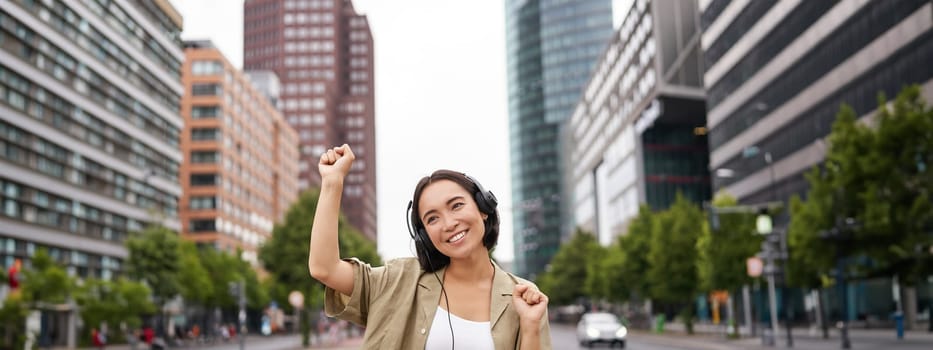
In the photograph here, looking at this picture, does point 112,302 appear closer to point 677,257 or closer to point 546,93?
point 677,257

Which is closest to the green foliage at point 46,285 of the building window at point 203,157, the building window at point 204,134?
the building window at point 203,157

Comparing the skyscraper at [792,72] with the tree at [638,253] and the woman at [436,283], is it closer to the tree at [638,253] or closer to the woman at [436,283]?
the tree at [638,253]

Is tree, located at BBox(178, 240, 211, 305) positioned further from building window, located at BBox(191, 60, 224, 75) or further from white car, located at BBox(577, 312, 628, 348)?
white car, located at BBox(577, 312, 628, 348)

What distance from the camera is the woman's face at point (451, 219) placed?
3326 millimetres

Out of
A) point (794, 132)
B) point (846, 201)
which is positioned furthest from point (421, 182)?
point (794, 132)

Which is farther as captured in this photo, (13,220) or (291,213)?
(291,213)

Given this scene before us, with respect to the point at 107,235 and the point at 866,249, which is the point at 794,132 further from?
the point at 107,235

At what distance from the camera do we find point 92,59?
63.8m

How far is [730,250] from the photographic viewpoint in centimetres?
4584

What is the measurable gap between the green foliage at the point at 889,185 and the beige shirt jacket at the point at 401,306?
31053 mm

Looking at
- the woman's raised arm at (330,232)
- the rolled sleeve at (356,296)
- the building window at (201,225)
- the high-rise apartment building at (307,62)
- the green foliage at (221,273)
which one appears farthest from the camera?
the high-rise apartment building at (307,62)

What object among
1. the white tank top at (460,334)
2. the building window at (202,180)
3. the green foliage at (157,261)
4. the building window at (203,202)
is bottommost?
the white tank top at (460,334)

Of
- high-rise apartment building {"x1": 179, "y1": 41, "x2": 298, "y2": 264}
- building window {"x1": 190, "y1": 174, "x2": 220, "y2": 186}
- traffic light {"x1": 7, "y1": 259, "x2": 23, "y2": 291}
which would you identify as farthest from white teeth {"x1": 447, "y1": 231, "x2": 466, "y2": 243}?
building window {"x1": 190, "y1": 174, "x2": 220, "y2": 186}

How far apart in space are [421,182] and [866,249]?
110ft
